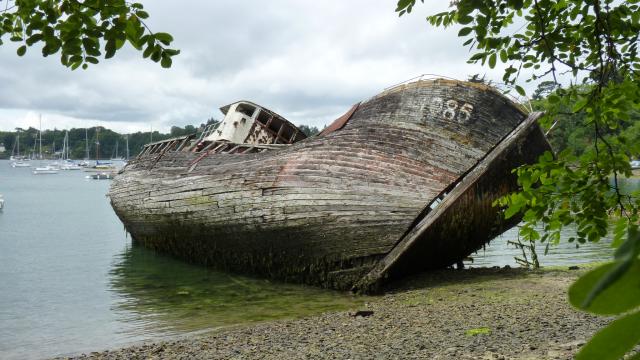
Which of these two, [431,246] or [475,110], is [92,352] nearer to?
[431,246]

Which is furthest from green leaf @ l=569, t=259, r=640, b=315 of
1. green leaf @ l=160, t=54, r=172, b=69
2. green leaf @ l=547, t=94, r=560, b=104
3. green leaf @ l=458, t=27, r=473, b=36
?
green leaf @ l=547, t=94, r=560, b=104

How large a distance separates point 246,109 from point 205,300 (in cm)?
702

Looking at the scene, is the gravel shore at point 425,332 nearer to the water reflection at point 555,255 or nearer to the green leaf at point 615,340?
the water reflection at point 555,255

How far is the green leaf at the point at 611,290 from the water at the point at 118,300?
9762mm

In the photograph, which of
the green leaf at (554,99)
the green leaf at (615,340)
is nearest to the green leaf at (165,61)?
the green leaf at (554,99)

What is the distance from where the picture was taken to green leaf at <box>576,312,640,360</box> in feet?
1.62

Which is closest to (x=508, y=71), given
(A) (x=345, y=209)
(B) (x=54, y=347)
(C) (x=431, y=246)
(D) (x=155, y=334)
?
(A) (x=345, y=209)

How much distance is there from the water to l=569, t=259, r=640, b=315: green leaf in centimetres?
976

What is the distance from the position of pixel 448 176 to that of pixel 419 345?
13.5 feet

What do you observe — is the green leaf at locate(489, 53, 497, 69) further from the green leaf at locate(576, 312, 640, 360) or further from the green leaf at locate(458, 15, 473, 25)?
the green leaf at locate(576, 312, 640, 360)

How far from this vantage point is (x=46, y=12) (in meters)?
3.12

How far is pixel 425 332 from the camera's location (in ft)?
25.4

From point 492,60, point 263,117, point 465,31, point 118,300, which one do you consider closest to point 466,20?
point 465,31

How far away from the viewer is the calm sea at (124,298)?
1016cm
